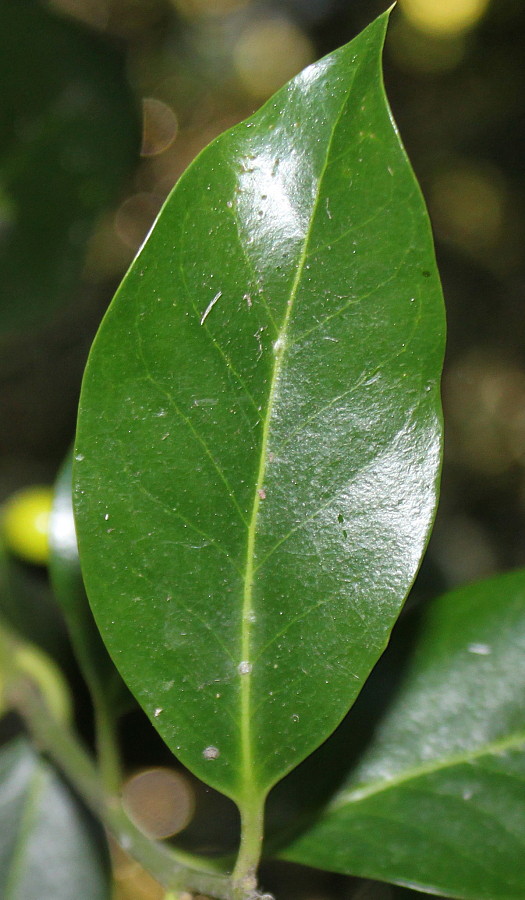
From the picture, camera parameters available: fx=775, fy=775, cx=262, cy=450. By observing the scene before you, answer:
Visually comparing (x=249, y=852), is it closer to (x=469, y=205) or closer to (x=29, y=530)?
(x=29, y=530)

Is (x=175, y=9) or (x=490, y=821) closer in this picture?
(x=490, y=821)

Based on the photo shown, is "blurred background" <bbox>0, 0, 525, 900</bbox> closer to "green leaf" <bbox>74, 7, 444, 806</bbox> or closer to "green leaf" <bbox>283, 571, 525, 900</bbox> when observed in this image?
"green leaf" <bbox>283, 571, 525, 900</bbox>

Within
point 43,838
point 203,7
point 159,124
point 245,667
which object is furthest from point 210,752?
point 203,7

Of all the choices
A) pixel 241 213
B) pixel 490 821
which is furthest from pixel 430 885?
pixel 241 213

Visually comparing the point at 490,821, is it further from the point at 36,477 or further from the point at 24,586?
the point at 36,477

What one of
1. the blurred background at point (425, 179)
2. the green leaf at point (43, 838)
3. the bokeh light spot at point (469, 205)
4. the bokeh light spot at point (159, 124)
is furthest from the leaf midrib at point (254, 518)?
the bokeh light spot at point (469, 205)

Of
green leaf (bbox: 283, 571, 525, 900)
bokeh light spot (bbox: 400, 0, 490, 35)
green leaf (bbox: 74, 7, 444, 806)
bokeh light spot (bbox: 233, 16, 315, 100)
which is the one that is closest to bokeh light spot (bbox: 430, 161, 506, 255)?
bokeh light spot (bbox: 400, 0, 490, 35)
